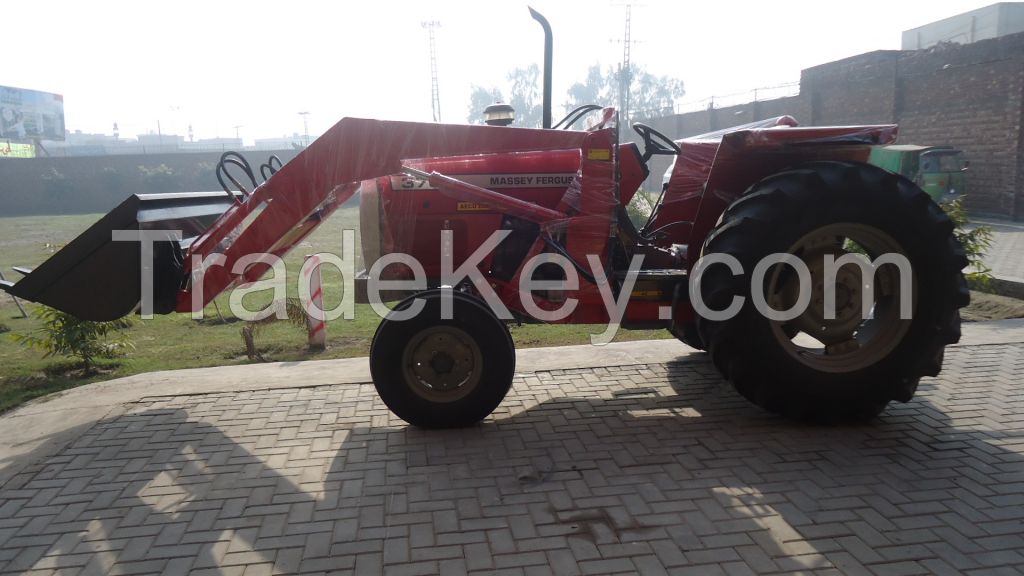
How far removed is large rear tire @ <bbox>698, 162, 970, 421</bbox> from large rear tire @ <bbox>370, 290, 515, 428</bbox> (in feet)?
4.22

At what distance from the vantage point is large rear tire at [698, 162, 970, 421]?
4152 millimetres

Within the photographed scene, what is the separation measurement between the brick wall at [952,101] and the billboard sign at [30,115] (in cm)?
6034

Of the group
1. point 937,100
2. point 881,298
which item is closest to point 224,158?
point 881,298

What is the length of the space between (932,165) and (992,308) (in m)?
12.7

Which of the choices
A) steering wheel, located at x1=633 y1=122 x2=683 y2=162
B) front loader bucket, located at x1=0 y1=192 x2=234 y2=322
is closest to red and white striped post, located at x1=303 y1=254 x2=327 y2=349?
front loader bucket, located at x1=0 y1=192 x2=234 y2=322

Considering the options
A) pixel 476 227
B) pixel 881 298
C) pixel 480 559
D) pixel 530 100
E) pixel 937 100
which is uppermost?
pixel 530 100

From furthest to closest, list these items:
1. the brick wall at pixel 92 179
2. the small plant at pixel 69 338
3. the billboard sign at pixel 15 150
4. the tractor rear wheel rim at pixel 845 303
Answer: the billboard sign at pixel 15 150
the brick wall at pixel 92 179
the small plant at pixel 69 338
the tractor rear wheel rim at pixel 845 303

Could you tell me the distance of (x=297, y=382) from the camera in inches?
221

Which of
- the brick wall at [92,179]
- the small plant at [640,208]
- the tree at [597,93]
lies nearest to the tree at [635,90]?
the tree at [597,93]

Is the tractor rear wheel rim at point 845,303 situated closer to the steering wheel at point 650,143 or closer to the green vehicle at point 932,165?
the steering wheel at point 650,143

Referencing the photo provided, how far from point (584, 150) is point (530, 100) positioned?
61989 mm

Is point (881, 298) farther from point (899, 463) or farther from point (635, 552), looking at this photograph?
point (635, 552)

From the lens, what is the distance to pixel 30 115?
5919cm

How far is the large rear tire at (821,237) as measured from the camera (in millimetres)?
4152
